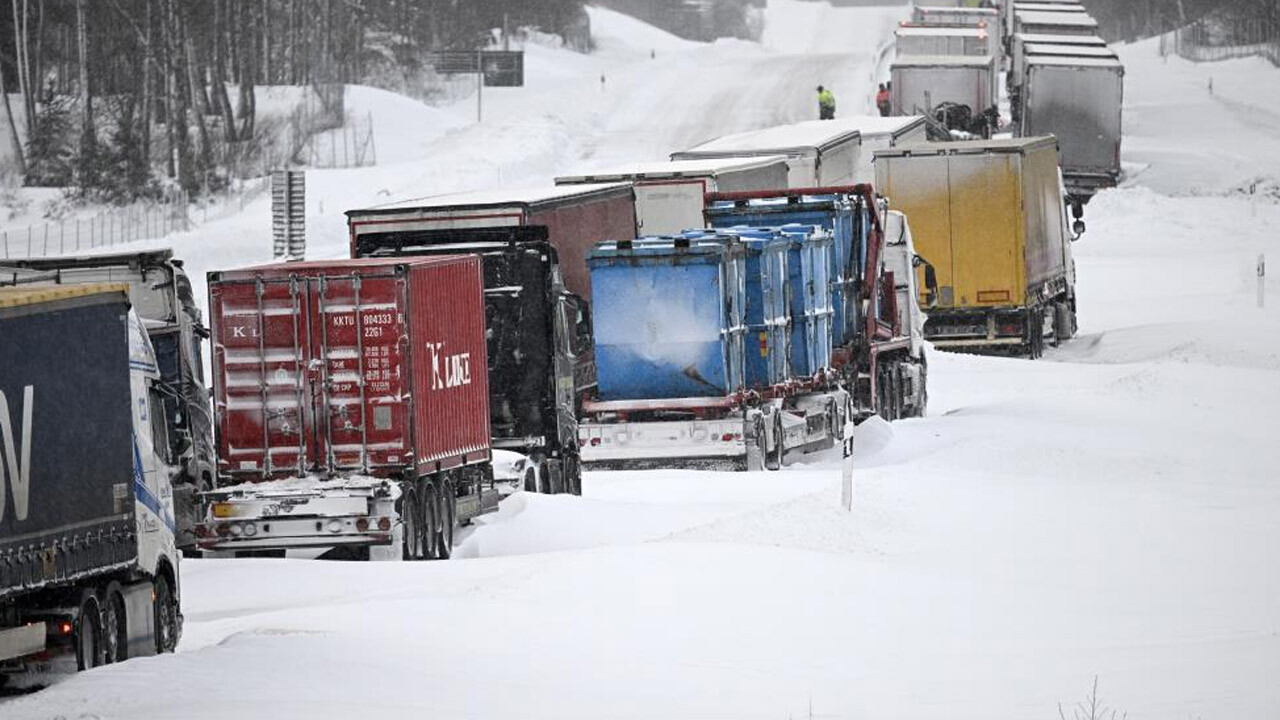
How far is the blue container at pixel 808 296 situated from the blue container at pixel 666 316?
193 cm

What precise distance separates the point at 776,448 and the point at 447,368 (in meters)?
7.12

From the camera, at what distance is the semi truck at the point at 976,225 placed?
37.1 metres

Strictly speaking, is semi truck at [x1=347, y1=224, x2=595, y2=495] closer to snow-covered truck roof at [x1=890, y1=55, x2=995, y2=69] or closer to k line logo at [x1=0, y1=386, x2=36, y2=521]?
k line logo at [x1=0, y1=386, x2=36, y2=521]

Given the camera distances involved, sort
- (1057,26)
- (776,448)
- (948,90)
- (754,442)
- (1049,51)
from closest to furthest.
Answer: (754,442) < (776,448) < (1049,51) < (948,90) < (1057,26)

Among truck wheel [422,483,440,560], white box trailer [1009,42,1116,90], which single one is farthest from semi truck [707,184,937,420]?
white box trailer [1009,42,1116,90]

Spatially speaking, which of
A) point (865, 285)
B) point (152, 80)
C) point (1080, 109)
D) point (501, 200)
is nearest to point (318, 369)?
point (501, 200)

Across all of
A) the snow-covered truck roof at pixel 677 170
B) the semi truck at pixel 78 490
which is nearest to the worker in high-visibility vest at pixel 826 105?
the snow-covered truck roof at pixel 677 170

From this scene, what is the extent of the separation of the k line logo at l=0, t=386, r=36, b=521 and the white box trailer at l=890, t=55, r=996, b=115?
53613mm

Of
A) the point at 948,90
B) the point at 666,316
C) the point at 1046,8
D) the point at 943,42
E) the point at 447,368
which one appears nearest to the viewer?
the point at 447,368

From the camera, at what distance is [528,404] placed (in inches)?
984

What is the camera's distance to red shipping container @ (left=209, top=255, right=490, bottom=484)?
2027 cm

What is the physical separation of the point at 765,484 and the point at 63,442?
37.2 ft

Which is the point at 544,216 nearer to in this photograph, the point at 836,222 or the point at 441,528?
the point at 836,222

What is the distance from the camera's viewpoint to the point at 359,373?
2034cm
